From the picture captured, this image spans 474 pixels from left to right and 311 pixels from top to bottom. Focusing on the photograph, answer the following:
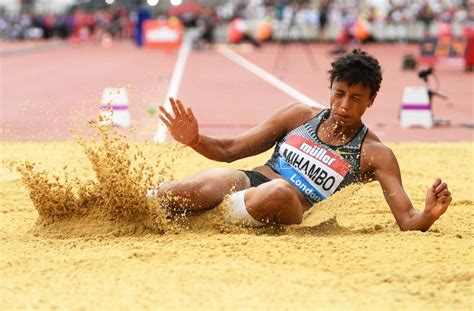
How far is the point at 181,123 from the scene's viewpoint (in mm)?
4891

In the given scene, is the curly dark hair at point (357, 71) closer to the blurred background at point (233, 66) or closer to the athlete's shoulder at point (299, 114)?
the athlete's shoulder at point (299, 114)

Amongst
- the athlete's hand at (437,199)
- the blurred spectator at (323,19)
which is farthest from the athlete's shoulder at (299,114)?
the blurred spectator at (323,19)

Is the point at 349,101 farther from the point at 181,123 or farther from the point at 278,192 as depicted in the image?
the point at 181,123

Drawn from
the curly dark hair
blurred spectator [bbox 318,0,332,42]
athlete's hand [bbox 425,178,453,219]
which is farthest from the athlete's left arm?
blurred spectator [bbox 318,0,332,42]

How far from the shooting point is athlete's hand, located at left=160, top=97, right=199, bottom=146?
4855mm

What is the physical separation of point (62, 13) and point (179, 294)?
5087 cm

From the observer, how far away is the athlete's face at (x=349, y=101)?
16.2 ft

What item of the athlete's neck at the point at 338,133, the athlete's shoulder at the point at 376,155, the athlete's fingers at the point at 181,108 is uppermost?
the athlete's fingers at the point at 181,108

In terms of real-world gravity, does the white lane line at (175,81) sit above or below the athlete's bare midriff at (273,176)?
below

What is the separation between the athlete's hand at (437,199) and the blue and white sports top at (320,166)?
496mm

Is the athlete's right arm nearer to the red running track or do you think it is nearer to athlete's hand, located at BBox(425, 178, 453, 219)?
the red running track

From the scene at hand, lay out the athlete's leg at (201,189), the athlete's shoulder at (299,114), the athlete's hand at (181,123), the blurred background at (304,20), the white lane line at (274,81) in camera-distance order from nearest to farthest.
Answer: the athlete's hand at (181,123), the athlete's leg at (201,189), the athlete's shoulder at (299,114), the white lane line at (274,81), the blurred background at (304,20)

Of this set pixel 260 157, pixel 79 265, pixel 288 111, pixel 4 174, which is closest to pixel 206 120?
pixel 260 157

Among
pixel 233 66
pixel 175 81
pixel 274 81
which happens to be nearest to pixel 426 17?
pixel 233 66
